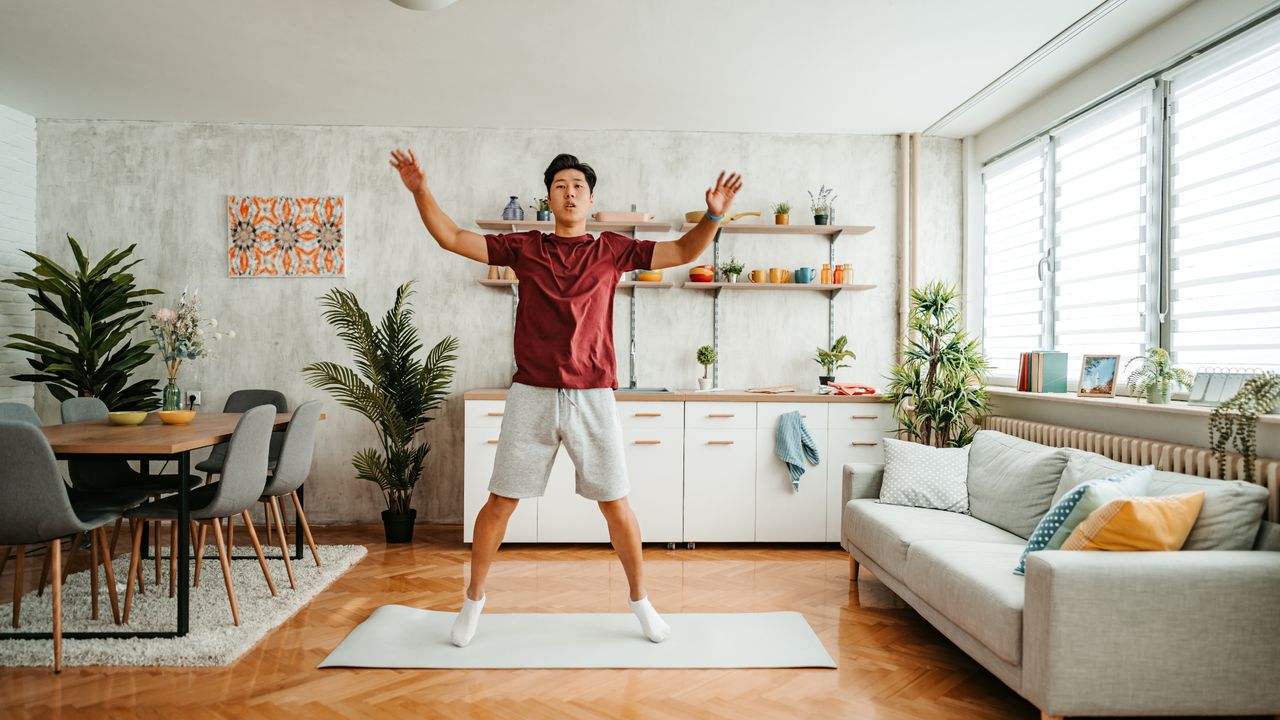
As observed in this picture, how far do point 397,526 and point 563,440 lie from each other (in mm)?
2281

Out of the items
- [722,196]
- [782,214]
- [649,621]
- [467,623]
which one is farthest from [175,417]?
[782,214]

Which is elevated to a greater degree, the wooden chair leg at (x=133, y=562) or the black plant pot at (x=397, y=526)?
the wooden chair leg at (x=133, y=562)

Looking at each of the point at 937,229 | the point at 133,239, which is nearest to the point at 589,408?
the point at 937,229

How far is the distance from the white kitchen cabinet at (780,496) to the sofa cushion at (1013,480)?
3.60 feet

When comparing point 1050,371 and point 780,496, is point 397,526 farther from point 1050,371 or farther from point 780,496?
point 1050,371

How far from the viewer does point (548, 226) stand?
194 inches

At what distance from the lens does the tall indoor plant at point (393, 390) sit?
4.54 m

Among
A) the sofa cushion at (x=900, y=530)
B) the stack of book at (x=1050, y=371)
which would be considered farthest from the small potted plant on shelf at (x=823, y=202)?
Result: the sofa cushion at (x=900, y=530)

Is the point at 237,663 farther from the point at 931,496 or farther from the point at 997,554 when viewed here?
the point at 931,496

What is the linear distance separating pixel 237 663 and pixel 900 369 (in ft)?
11.8

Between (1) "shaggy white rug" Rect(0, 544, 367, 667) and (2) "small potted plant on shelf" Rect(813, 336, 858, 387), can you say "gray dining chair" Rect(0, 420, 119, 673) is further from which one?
(2) "small potted plant on shelf" Rect(813, 336, 858, 387)

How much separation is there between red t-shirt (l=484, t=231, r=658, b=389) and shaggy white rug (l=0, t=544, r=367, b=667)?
148 centimetres

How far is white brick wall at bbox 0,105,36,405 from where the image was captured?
4699 mm

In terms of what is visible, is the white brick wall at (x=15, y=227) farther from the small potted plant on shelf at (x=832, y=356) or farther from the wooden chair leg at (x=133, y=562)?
the small potted plant on shelf at (x=832, y=356)
